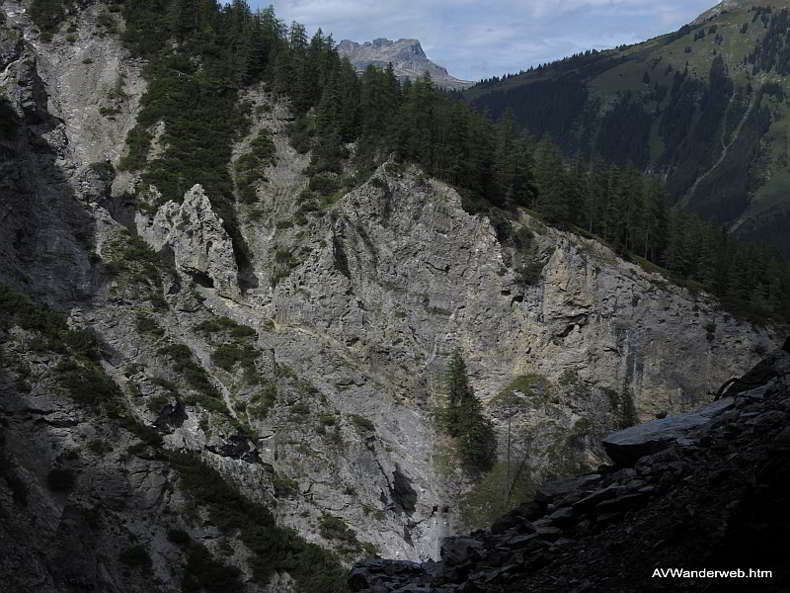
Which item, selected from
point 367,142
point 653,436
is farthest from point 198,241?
point 653,436

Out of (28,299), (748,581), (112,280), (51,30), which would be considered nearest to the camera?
(748,581)

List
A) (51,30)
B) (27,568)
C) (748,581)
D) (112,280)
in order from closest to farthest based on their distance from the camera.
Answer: (748,581) → (27,568) → (112,280) → (51,30)

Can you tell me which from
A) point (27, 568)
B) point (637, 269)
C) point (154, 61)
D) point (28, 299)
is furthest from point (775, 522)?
point (154, 61)

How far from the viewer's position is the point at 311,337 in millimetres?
71625

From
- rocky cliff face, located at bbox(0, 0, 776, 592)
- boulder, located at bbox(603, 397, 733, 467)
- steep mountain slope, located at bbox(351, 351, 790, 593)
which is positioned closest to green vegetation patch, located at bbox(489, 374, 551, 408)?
rocky cliff face, located at bbox(0, 0, 776, 592)

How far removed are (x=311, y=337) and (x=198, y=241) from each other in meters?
13.8

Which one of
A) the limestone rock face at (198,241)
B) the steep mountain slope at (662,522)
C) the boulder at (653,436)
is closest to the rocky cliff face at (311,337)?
the limestone rock face at (198,241)

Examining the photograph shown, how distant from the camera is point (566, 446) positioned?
69062 mm

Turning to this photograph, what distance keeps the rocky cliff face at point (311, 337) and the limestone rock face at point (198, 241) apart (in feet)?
0.53

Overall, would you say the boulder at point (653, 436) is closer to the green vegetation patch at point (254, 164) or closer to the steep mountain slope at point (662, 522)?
the steep mountain slope at point (662, 522)

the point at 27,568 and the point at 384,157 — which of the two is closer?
the point at 27,568

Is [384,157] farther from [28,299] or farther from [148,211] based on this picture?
[28,299]

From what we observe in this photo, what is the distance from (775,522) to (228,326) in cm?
6192

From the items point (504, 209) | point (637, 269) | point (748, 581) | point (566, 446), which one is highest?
point (504, 209)
